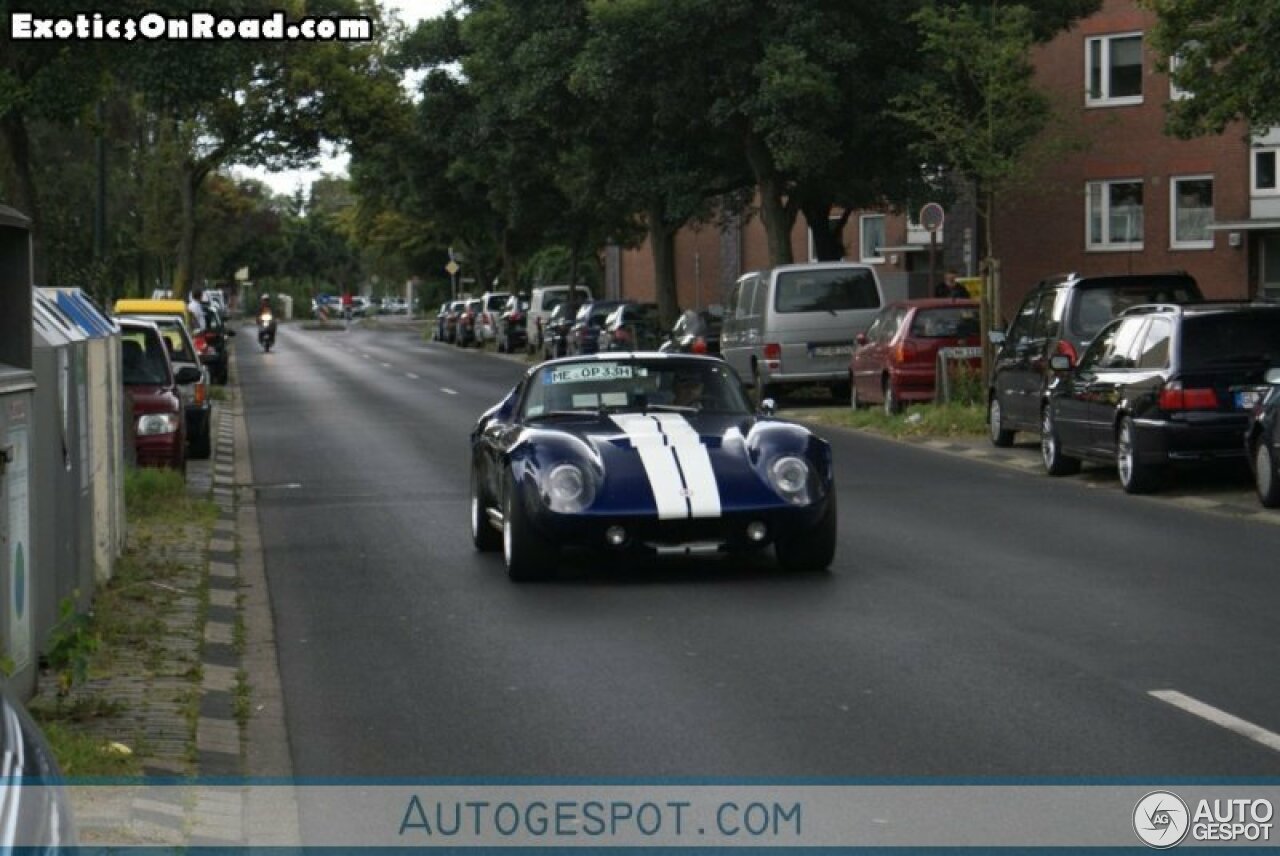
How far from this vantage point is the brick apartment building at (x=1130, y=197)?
1993 inches

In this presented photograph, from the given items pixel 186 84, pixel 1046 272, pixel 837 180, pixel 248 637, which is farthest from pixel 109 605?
pixel 1046 272

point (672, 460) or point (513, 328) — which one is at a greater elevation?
point (672, 460)

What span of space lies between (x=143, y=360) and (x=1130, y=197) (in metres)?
36.5

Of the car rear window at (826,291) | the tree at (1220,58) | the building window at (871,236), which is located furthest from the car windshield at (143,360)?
the building window at (871,236)

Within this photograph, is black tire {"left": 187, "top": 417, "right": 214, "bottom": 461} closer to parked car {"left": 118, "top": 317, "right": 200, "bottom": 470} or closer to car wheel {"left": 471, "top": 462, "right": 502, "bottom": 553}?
parked car {"left": 118, "top": 317, "right": 200, "bottom": 470}

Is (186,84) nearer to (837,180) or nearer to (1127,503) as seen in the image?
(1127,503)

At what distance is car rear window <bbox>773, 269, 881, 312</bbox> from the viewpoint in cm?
3209

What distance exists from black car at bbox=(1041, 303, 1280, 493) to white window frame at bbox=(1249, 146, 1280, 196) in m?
32.6

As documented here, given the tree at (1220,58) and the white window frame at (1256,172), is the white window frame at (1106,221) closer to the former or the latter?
the white window frame at (1256,172)

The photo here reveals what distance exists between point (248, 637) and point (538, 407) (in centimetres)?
318

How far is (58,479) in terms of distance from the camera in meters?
9.95

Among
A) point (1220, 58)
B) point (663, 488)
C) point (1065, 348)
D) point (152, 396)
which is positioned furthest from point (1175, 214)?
point (663, 488)

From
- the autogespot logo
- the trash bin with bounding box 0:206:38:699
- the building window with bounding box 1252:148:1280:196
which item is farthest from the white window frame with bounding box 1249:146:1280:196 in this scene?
the autogespot logo

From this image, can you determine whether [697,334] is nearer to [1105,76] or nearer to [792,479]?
[1105,76]
